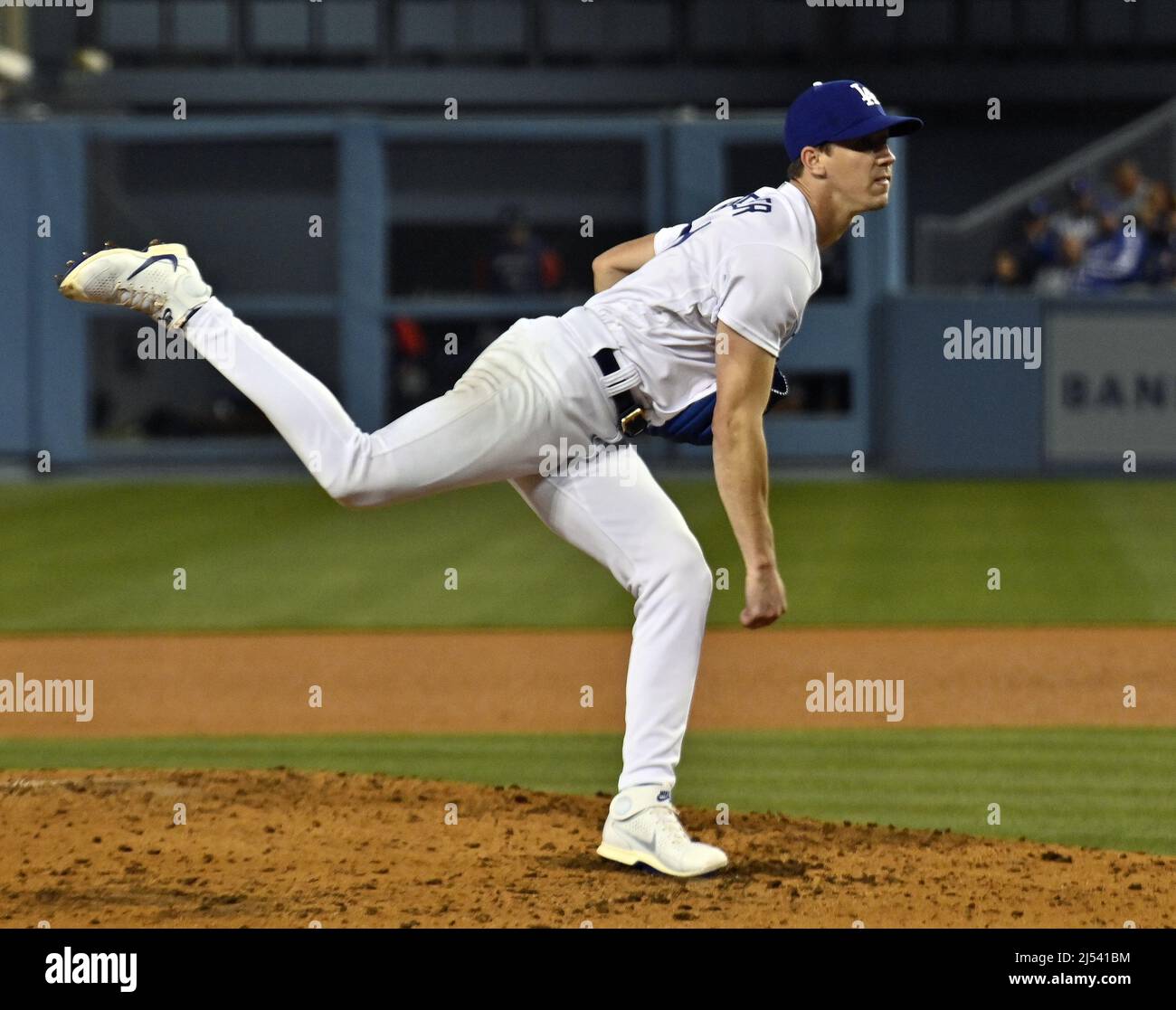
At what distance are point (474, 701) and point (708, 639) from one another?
2032 millimetres

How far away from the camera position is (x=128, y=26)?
24766 mm

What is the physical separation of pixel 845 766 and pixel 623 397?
7.56ft

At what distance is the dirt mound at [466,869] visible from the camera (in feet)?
14.0

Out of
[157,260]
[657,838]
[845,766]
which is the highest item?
[157,260]

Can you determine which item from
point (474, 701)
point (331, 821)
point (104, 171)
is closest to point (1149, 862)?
point (331, 821)

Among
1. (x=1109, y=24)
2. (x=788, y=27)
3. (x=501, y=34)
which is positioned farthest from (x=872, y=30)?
(x=501, y=34)

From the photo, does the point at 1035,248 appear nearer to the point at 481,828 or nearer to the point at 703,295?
the point at 481,828

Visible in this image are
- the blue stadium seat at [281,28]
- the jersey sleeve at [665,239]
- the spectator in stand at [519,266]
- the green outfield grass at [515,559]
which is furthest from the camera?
the blue stadium seat at [281,28]

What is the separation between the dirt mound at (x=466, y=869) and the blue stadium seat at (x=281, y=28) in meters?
20.4

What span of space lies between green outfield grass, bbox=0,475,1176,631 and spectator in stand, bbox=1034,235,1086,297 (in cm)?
232

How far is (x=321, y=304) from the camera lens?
723 inches

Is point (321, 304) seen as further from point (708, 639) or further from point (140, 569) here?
point (708, 639)

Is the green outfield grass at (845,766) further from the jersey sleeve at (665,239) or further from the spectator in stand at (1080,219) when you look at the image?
the spectator in stand at (1080,219)

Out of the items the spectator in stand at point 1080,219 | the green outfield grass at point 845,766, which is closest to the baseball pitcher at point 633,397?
the green outfield grass at point 845,766
